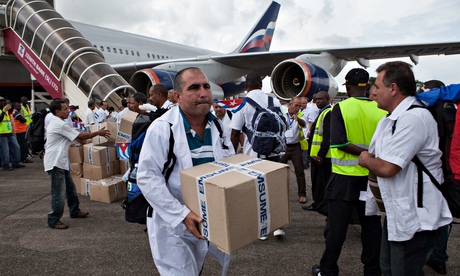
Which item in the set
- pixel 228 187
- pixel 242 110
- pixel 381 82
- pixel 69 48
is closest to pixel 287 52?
pixel 69 48

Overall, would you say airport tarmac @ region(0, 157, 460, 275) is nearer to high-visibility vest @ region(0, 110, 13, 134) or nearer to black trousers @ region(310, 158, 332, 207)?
black trousers @ region(310, 158, 332, 207)

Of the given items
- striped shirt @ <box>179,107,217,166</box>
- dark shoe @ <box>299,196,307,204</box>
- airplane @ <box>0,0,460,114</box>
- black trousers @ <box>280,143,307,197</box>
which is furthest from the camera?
airplane @ <box>0,0,460,114</box>

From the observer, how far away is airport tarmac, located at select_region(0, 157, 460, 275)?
3.05 metres

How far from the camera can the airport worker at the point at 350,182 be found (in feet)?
8.29

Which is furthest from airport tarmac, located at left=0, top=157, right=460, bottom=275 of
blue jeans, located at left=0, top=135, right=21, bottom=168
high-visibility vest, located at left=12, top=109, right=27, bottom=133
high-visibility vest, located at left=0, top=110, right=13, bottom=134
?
high-visibility vest, located at left=12, top=109, right=27, bottom=133

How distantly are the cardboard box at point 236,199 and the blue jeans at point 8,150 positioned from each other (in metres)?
8.03

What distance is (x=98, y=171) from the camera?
17.7 ft

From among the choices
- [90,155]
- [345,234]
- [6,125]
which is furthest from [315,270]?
[6,125]

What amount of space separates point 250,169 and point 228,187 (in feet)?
0.92

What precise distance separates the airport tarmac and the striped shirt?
159cm

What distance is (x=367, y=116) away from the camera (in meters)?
2.56

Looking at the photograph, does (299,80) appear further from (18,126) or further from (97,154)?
(18,126)

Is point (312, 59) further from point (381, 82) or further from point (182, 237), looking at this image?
point (182, 237)

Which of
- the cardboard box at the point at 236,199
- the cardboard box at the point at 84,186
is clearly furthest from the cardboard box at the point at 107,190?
the cardboard box at the point at 236,199
